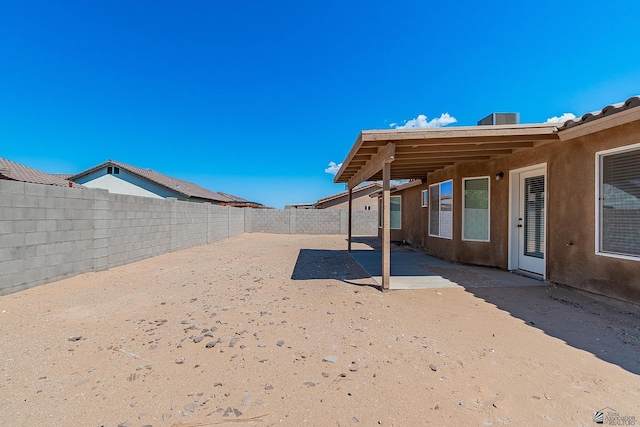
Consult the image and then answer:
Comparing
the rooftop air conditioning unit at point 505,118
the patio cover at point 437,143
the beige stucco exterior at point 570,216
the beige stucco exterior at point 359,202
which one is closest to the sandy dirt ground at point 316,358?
the beige stucco exterior at point 570,216

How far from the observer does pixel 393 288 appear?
4867 millimetres

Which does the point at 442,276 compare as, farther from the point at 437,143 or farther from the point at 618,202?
the point at 618,202

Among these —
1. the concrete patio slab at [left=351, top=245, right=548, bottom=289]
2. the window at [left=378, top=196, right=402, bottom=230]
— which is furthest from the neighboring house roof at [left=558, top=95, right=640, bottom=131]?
the window at [left=378, top=196, right=402, bottom=230]

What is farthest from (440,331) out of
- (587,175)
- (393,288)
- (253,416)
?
(587,175)

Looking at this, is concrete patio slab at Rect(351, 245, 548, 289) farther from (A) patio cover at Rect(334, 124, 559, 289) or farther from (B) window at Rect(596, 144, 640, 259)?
(B) window at Rect(596, 144, 640, 259)

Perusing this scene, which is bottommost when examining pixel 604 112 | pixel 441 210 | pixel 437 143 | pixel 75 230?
pixel 75 230

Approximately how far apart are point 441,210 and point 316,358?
22.6 ft

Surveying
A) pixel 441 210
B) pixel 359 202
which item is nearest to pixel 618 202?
pixel 441 210

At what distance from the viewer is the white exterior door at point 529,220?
5281 mm

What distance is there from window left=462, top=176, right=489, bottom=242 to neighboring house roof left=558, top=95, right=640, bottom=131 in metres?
2.41

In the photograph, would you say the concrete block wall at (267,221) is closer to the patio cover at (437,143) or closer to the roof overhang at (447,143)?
the roof overhang at (447,143)

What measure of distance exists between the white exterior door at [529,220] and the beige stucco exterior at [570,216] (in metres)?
0.15

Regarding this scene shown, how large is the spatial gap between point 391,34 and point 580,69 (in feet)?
19.0

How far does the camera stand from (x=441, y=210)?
8102mm
